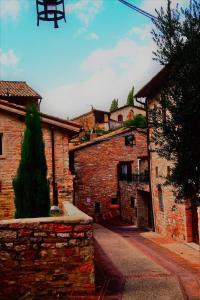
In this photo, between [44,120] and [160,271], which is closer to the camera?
[160,271]

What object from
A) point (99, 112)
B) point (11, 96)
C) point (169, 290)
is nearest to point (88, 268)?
point (169, 290)

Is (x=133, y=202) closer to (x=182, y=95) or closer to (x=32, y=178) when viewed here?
(x=32, y=178)

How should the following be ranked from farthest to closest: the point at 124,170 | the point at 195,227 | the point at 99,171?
the point at 124,170, the point at 99,171, the point at 195,227

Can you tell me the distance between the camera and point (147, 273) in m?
8.32

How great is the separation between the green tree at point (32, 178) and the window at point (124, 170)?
1613 centimetres

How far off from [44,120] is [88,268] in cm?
949

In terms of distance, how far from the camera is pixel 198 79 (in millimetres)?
6176

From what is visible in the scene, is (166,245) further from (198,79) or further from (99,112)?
(99,112)

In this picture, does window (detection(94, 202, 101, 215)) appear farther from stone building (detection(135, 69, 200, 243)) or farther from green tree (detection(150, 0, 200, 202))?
green tree (detection(150, 0, 200, 202))

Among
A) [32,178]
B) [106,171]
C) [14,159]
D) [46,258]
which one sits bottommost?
[46,258]

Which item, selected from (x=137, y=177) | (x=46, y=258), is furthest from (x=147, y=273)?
(x=137, y=177)

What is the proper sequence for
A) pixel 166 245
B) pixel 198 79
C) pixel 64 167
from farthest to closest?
pixel 64 167
pixel 166 245
pixel 198 79

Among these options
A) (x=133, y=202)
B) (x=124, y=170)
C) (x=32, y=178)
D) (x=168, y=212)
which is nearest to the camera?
(x=32, y=178)

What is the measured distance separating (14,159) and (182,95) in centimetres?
1044
